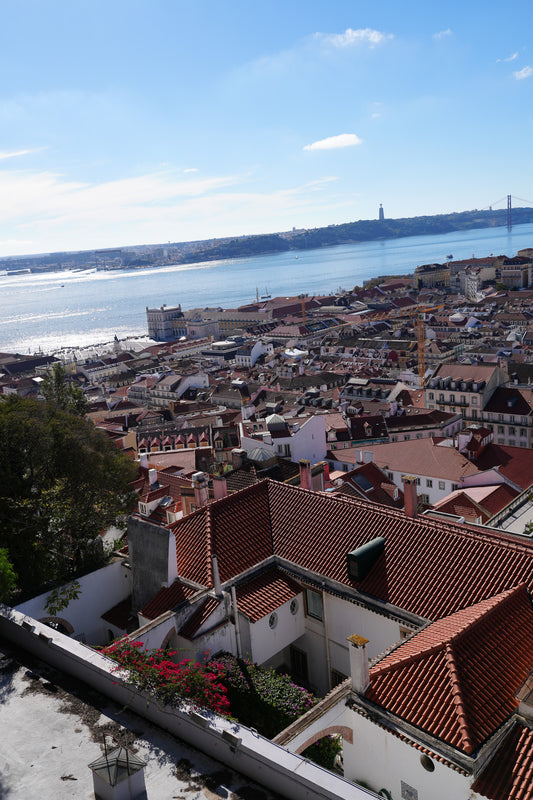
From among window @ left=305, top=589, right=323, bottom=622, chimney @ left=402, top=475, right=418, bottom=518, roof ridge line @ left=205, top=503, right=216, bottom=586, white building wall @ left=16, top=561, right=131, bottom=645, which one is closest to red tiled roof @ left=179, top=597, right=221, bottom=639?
roof ridge line @ left=205, top=503, right=216, bottom=586

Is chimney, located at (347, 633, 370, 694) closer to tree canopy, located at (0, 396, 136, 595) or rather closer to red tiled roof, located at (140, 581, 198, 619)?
red tiled roof, located at (140, 581, 198, 619)

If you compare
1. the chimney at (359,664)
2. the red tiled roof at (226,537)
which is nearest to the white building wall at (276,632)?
the red tiled roof at (226,537)

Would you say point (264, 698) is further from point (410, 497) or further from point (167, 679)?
point (410, 497)

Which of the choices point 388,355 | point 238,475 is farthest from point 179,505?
point 388,355

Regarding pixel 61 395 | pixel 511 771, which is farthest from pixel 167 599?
pixel 61 395

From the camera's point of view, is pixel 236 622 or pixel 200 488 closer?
pixel 236 622

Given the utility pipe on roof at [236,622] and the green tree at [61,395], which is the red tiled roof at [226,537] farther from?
the green tree at [61,395]

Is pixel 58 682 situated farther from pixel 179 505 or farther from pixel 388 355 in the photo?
pixel 388 355

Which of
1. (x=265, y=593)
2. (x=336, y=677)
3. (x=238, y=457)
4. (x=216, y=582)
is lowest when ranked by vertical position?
(x=336, y=677)
